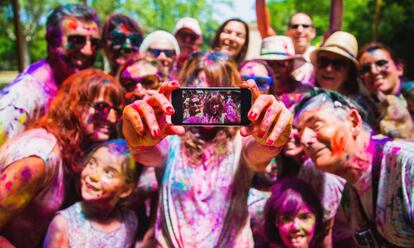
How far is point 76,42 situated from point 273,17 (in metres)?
31.3

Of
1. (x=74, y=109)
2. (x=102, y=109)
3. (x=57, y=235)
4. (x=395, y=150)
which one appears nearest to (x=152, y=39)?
(x=102, y=109)

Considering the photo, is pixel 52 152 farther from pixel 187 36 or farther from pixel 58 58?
pixel 187 36

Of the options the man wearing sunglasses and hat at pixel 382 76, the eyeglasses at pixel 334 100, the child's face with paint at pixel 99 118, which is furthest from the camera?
the man wearing sunglasses and hat at pixel 382 76

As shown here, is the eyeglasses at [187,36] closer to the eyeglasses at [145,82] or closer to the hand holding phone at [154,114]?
the eyeglasses at [145,82]

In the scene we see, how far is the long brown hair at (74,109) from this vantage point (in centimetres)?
278

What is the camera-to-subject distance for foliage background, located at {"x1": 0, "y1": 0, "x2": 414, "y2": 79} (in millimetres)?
14922

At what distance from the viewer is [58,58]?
3545mm

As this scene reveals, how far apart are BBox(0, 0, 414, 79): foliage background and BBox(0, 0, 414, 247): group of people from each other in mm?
8090

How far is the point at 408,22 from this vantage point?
14.7 m

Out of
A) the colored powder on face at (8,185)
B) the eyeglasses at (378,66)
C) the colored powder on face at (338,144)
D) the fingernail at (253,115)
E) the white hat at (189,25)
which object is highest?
the white hat at (189,25)

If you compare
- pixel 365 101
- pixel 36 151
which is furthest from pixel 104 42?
pixel 365 101

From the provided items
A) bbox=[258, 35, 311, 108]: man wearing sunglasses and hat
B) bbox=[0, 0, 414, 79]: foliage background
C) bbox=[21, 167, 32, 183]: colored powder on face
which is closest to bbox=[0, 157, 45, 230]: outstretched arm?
bbox=[21, 167, 32, 183]: colored powder on face

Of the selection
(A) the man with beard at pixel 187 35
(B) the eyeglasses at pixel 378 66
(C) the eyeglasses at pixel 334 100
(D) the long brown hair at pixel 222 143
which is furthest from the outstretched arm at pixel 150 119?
(A) the man with beard at pixel 187 35

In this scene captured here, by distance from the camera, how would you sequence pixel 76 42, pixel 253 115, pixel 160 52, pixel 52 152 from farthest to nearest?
pixel 160 52 < pixel 76 42 < pixel 52 152 < pixel 253 115
